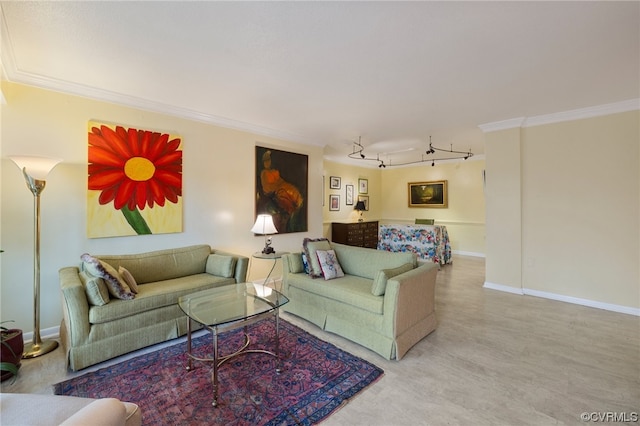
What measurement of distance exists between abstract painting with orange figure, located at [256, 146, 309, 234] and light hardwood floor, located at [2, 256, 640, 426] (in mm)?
1867

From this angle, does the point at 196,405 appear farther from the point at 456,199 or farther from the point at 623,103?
the point at 456,199

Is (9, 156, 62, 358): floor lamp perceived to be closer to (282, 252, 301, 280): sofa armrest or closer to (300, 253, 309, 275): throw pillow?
(282, 252, 301, 280): sofa armrest

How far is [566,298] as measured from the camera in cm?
389

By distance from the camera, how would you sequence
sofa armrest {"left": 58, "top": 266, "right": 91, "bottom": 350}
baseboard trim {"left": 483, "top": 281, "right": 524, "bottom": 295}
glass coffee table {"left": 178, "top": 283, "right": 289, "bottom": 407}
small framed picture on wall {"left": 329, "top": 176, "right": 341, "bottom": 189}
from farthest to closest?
small framed picture on wall {"left": 329, "top": 176, "right": 341, "bottom": 189}
baseboard trim {"left": 483, "top": 281, "right": 524, "bottom": 295}
sofa armrest {"left": 58, "top": 266, "right": 91, "bottom": 350}
glass coffee table {"left": 178, "top": 283, "right": 289, "bottom": 407}

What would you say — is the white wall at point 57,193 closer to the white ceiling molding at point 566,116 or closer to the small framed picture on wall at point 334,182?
the small framed picture on wall at point 334,182

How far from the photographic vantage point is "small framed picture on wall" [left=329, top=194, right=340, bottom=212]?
743 centimetres

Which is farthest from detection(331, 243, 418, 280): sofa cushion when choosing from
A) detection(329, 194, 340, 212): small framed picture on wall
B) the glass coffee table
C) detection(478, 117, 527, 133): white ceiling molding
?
detection(329, 194, 340, 212): small framed picture on wall

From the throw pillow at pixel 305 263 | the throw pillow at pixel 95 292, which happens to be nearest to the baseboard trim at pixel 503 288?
the throw pillow at pixel 305 263

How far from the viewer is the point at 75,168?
294 centimetres

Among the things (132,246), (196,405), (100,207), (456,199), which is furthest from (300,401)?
(456,199)

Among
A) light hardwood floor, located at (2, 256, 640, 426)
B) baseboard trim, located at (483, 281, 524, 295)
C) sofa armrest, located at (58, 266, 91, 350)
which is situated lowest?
light hardwood floor, located at (2, 256, 640, 426)

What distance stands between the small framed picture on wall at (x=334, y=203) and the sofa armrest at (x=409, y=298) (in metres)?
4.58

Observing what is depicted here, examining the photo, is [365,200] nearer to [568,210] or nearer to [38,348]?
[568,210]

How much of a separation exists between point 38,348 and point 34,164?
1.65 meters
